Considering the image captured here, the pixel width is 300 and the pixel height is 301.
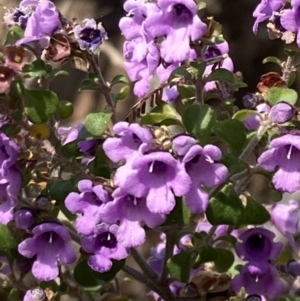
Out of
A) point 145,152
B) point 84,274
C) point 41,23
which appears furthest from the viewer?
point 84,274

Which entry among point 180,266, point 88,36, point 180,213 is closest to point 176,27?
point 88,36

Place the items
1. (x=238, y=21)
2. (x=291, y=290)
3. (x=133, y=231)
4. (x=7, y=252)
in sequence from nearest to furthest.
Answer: (x=133, y=231), (x=7, y=252), (x=291, y=290), (x=238, y=21)

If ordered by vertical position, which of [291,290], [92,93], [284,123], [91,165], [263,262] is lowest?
[291,290]

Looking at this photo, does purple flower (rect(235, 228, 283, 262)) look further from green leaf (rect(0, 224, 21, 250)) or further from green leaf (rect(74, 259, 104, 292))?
green leaf (rect(0, 224, 21, 250))

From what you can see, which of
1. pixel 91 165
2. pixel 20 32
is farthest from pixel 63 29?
pixel 91 165

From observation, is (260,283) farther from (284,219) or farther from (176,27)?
(176,27)

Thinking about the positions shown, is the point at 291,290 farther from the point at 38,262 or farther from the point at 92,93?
the point at 92,93

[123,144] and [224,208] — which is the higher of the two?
[123,144]

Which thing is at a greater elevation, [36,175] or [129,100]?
[36,175]
